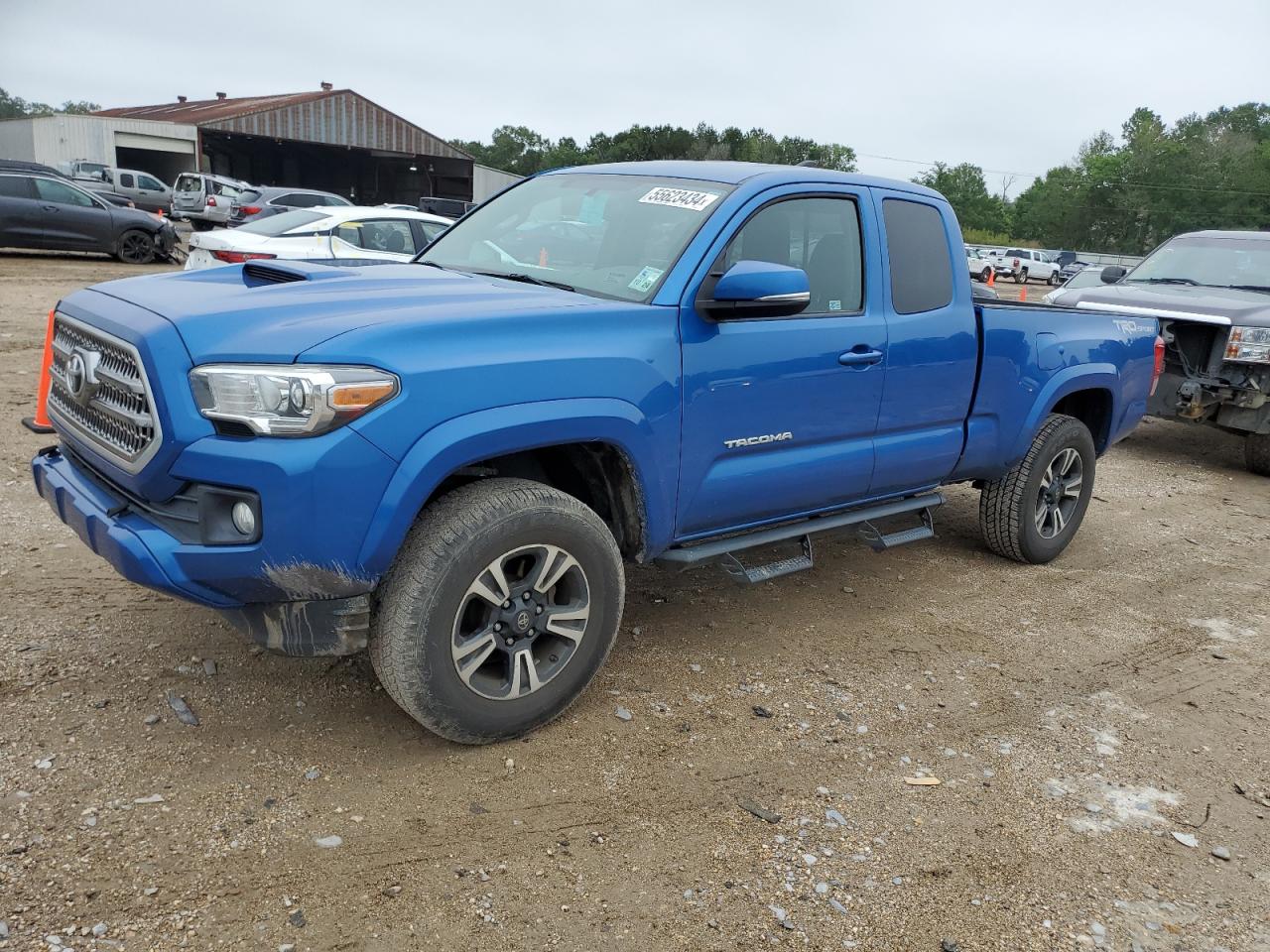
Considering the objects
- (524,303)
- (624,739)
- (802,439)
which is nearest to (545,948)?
(624,739)

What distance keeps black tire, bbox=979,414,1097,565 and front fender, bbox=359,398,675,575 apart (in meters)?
2.63

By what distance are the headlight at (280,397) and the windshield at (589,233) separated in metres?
1.24

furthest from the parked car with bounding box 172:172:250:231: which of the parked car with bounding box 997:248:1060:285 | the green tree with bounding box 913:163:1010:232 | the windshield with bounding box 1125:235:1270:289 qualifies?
the green tree with bounding box 913:163:1010:232

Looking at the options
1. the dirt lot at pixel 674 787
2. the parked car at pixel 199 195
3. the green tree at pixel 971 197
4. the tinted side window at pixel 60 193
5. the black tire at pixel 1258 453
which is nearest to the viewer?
the dirt lot at pixel 674 787

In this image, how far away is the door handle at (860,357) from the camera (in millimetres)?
3982

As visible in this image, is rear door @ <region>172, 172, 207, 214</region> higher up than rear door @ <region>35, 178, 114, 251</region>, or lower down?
higher up

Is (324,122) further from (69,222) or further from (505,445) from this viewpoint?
(505,445)

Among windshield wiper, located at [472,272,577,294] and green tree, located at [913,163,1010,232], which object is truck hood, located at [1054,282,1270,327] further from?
green tree, located at [913,163,1010,232]

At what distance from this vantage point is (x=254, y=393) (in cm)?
267

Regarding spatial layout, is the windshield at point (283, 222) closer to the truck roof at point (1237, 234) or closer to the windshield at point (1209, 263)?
the windshield at point (1209, 263)

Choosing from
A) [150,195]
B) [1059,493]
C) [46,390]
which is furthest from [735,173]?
[150,195]

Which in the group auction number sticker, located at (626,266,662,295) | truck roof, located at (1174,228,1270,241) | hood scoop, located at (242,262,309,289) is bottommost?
hood scoop, located at (242,262,309,289)

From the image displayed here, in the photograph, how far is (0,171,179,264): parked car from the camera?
16.8 metres

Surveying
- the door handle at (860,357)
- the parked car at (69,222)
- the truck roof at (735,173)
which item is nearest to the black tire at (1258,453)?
the truck roof at (735,173)
